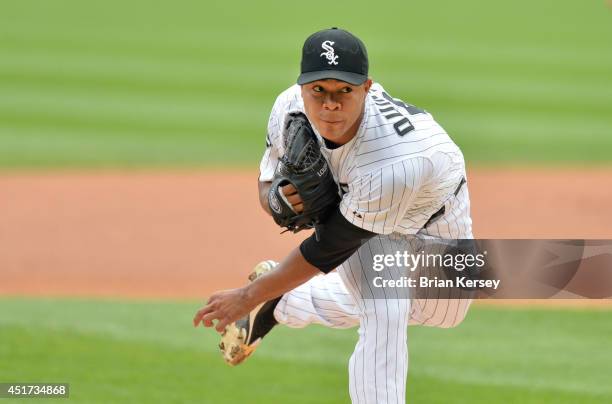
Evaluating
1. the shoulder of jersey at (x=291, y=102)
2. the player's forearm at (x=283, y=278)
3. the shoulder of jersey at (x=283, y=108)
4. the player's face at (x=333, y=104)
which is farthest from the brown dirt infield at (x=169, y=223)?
the player's face at (x=333, y=104)

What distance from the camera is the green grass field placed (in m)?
5.94

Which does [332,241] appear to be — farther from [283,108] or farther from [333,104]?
[283,108]

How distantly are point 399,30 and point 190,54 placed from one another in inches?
168

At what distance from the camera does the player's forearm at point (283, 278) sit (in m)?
4.57

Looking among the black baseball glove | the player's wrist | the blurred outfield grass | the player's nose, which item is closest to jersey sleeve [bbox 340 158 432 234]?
the black baseball glove

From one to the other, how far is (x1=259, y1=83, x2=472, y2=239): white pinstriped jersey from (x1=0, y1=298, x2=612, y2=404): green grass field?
1.65m

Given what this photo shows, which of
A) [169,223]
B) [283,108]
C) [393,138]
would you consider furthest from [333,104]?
[169,223]

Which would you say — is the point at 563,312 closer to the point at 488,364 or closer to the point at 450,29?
the point at 488,364

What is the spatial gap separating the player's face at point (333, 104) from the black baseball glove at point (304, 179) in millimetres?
144

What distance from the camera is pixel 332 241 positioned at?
4.48m

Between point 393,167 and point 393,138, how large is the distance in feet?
0.47

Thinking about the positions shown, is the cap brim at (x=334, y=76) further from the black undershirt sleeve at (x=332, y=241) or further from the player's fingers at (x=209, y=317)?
the player's fingers at (x=209, y=317)

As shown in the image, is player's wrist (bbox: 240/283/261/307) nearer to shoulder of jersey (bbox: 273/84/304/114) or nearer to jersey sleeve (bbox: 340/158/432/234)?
jersey sleeve (bbox: 340/158/432/234)

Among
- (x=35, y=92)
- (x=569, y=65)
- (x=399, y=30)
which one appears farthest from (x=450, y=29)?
(x=35, y=92)
